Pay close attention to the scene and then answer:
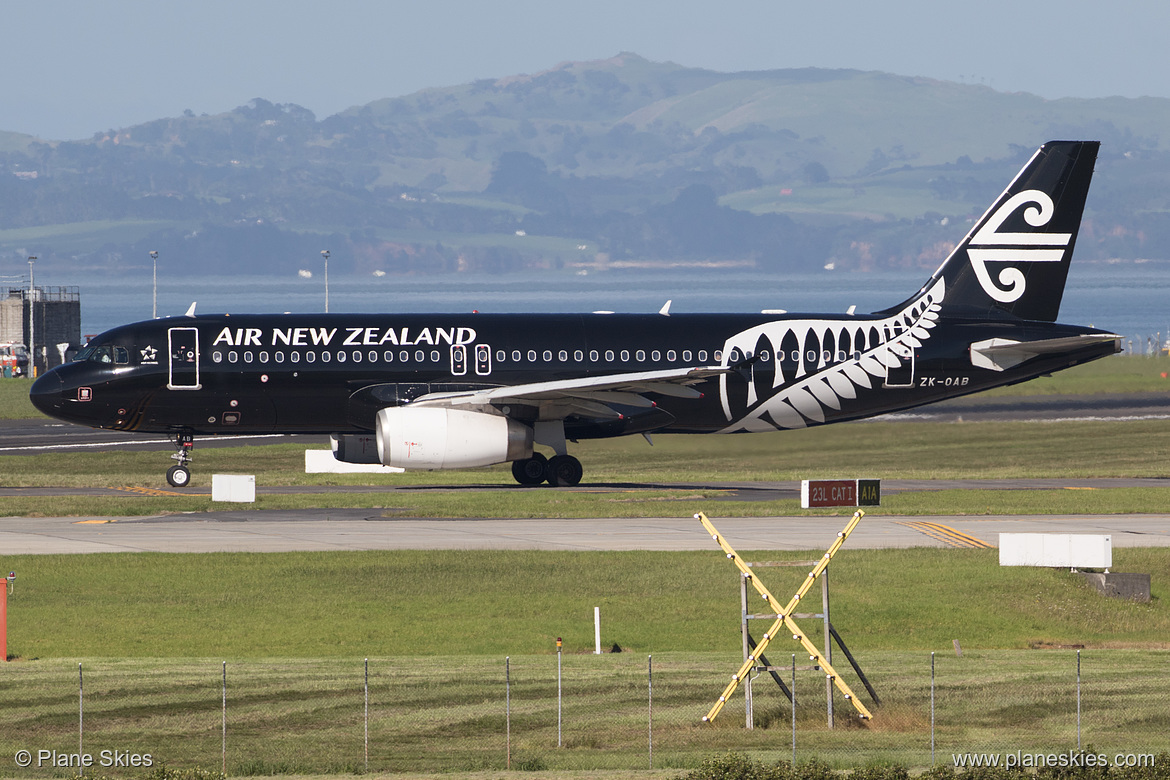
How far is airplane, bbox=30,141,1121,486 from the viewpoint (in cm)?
4888

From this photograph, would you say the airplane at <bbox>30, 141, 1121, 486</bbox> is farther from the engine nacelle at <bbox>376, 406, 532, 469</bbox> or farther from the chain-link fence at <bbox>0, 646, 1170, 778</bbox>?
the chain-link fence at <bbox>0, 646, 1170, 778</bbox>

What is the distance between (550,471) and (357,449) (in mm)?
6591

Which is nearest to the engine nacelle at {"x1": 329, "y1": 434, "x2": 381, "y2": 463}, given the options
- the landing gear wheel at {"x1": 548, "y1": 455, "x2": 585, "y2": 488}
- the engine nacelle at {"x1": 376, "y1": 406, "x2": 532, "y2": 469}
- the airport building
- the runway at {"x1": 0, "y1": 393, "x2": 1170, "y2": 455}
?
the engine nacelle at {"x1": 376, "y1": 406, "x2": 532, "y2": 469}

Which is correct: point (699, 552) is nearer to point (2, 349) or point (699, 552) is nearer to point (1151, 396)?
point (1151, 396)

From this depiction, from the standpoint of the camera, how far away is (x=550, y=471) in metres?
51.3

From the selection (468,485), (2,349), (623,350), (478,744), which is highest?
(2,349)

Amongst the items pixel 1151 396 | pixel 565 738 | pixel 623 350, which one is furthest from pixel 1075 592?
pixel 1151 396

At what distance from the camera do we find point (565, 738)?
71.3 ft

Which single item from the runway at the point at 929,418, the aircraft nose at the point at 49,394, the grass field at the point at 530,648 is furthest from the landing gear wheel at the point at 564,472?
the runway at the point at 929,418

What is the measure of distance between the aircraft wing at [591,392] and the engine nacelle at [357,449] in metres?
2.62

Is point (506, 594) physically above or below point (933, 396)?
below

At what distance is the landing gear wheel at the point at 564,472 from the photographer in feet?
168

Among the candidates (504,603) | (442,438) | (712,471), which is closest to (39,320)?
(712,471)

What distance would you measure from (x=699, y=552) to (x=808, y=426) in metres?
15.0
